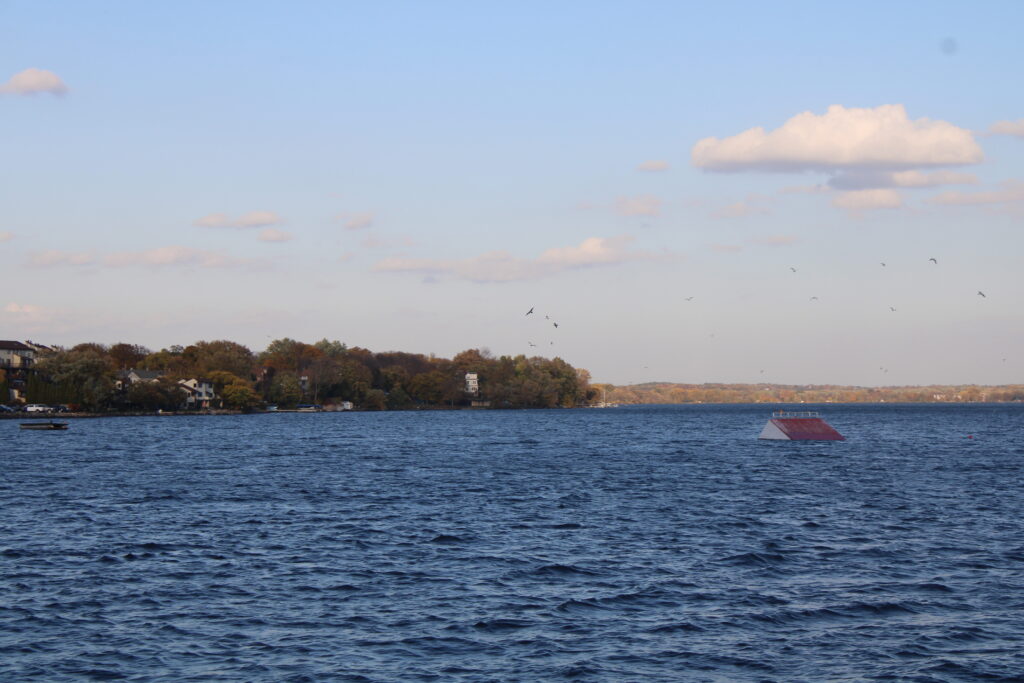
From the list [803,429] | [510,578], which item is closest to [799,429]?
[803,429]

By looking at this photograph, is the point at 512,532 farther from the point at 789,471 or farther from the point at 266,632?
the point at 789,471

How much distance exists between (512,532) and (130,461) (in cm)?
6161

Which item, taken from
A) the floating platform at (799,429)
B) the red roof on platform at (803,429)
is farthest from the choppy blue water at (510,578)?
the floating platform at (799,429)

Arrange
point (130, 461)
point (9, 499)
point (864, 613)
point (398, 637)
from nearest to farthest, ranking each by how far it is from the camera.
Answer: point (398, 637)
point (864, 613)
point (9, 499)
point (130, 461)

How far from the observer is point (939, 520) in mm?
51938

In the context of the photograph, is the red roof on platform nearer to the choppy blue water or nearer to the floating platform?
the floating platform

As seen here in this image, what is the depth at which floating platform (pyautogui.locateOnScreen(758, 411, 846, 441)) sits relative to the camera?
139875 mm

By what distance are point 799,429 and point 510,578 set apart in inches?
4400

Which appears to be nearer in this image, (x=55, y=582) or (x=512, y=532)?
(x=55, y=582)

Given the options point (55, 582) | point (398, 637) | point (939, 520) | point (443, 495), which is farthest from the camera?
point (443, 495)

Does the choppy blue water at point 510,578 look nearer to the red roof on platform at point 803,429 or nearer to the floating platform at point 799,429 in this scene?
the red roof on platform at point 803,429

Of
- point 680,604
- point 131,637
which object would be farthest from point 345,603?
point 680,604

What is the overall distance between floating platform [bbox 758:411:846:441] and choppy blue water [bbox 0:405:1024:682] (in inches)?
2394

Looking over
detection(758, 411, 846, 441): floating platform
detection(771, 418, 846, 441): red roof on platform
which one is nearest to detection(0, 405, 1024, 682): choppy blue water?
detection(771, 418, 846, 441): red roof on platform
